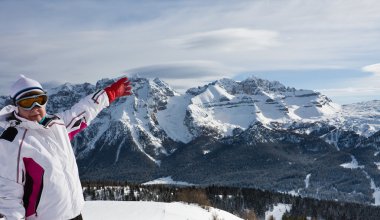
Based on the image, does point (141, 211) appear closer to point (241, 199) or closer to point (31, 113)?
point (31, 113)

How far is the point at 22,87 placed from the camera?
5.91m

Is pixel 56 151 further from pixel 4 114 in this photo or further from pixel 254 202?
pixel 254 202

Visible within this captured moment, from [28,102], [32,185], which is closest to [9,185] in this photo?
[32,185]

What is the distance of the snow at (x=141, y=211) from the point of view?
90.0ft

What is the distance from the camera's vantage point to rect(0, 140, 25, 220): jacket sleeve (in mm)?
5406

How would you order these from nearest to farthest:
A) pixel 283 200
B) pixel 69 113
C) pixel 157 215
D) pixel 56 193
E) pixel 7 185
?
pixel 7 185, pixel 56 193, pixel 69 113, pixel 157 215, pixel 283 200

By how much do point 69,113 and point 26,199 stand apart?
1.69 m

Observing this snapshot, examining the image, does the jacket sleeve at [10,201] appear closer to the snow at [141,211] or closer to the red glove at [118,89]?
the red glove at [118,89]

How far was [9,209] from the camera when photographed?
5441 millimetres

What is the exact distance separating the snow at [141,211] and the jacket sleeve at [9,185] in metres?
20.7

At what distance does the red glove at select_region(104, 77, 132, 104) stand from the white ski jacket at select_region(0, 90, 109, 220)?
157 centimetres

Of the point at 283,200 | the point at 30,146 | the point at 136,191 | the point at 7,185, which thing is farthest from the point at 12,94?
the point at 283,200

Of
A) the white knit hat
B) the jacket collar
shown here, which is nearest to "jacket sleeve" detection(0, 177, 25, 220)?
the jacket collar

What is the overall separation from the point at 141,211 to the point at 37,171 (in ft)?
81.2
